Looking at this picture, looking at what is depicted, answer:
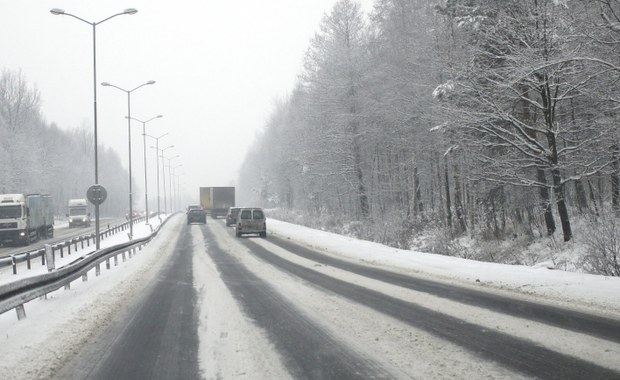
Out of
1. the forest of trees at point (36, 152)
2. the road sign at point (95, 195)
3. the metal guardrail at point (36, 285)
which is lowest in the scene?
the metal guardrail at point (36, 285)

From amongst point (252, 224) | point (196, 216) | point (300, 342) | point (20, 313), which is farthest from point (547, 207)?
point (196, 216)

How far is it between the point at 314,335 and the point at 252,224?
2304cm

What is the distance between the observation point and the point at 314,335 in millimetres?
6156

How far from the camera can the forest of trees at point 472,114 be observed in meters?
13.2

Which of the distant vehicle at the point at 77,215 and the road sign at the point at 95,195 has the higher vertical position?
the road sign at the point at 95,195

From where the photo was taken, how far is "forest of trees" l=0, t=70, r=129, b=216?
5316cm

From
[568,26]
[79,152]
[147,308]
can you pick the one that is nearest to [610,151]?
[568,26]

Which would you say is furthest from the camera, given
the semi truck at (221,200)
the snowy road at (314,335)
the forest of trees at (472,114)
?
the semi truck at (221,200)

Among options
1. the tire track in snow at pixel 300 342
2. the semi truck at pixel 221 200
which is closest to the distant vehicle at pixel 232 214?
the semi truck at pixel 221 200

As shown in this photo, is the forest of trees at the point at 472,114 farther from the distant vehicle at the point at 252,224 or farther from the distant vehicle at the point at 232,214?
the distant vehicle at the point at 232,214

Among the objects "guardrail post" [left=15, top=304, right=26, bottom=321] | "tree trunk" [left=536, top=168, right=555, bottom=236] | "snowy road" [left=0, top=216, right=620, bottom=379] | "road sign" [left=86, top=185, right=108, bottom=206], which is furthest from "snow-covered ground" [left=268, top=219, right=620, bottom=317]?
"road sign" [left=86, top=185, right=108, bottom=206]

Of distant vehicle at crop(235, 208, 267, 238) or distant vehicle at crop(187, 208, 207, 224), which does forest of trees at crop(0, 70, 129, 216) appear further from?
distant vehicle at crop(235, 208, 267, 238)

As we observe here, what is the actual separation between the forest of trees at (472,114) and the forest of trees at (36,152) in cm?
3466

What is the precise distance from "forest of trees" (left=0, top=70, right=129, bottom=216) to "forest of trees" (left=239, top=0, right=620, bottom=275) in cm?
3466
